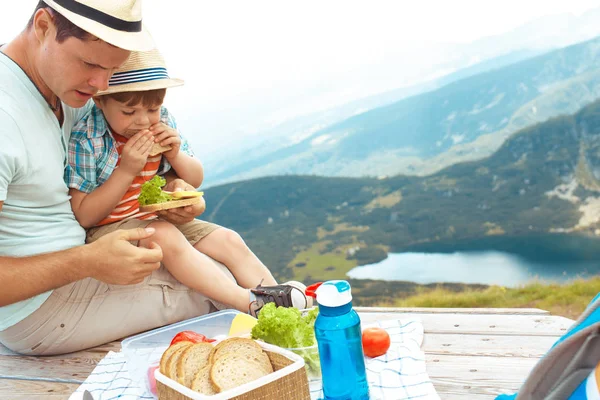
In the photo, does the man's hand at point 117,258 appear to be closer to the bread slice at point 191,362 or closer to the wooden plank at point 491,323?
the bread slice at point 191,362

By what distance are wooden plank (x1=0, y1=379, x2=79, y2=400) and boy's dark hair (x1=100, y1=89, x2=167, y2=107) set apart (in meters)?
1.26

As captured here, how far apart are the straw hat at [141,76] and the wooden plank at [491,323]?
145cm

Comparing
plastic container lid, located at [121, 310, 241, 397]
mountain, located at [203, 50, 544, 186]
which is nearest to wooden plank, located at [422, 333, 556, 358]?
plastic container lid, located at [121, 310, 241, 397]

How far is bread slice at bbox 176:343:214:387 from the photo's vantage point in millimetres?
1646

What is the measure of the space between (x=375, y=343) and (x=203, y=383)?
2.53 feet

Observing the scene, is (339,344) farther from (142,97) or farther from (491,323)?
(142,97)

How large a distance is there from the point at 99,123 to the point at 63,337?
999 mm

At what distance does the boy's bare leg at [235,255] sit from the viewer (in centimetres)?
295

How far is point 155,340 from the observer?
7.10 ft

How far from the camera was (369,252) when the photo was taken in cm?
2342

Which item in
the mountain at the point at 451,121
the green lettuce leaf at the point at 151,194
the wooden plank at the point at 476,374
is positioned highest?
the green lettuce leaf at the point at 151,194

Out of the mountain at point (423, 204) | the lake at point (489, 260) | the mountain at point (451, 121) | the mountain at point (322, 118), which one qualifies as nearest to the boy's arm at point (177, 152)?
the lake at point (489, 260)

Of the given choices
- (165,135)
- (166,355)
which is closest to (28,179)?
(165,135)

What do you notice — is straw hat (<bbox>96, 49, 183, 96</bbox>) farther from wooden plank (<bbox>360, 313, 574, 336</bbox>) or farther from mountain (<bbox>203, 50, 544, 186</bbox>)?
mountain (<bbox>203, 50, 544, 186</bbox>)
